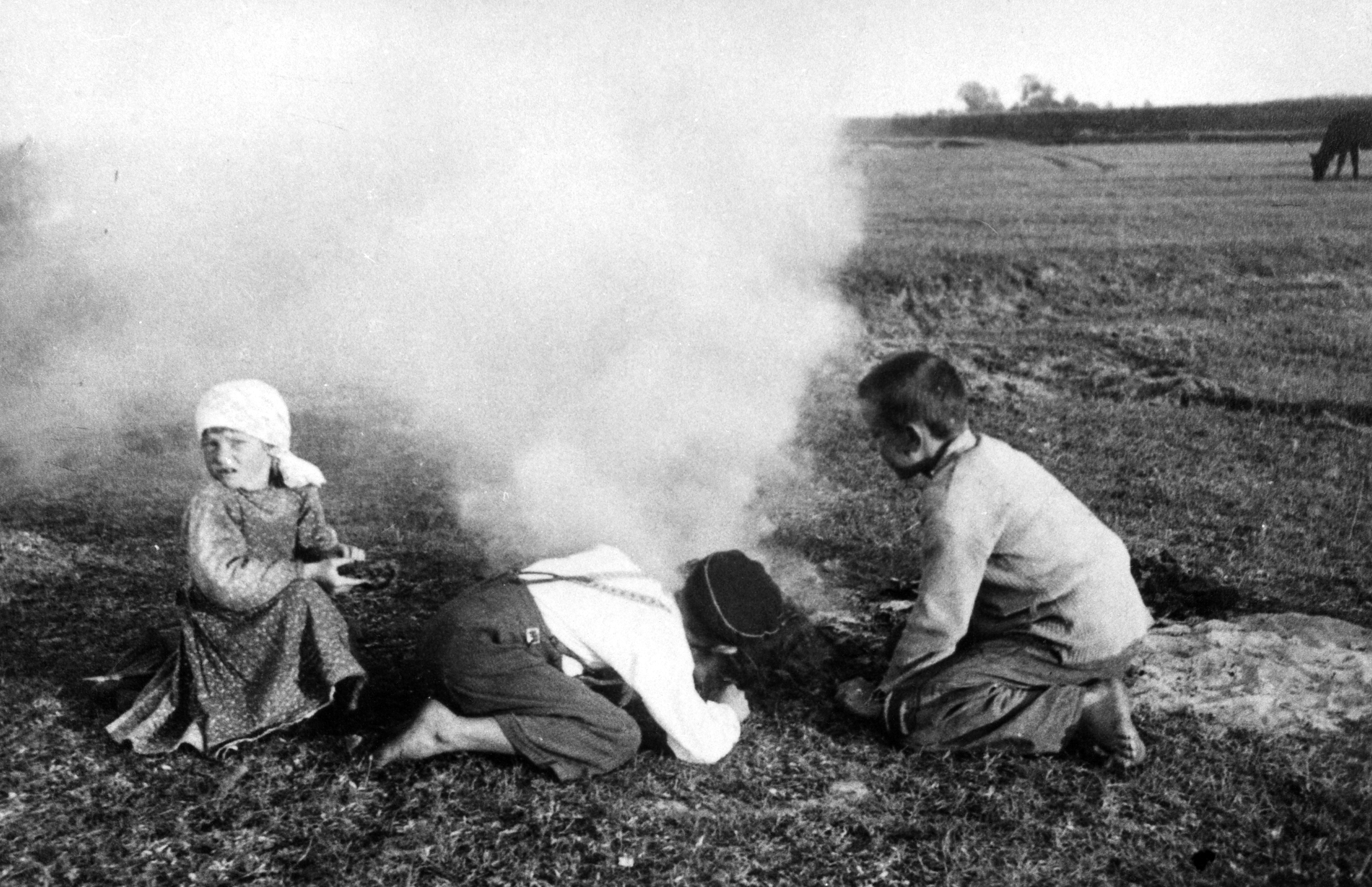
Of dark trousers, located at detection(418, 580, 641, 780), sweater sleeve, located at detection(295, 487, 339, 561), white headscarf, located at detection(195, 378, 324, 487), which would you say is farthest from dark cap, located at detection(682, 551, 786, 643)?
white headscarf, located at detection(195, 378, 324, 487)

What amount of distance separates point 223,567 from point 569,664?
1134mm

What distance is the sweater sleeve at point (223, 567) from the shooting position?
323cm

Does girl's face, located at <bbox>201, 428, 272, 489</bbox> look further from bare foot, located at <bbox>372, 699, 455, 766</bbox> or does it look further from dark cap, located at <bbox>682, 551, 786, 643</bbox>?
dark cap, located at <bbox>682, 551, 786, 643</bbox>

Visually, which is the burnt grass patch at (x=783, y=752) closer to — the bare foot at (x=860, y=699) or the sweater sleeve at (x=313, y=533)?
the bare foot at (x=860, y=699)

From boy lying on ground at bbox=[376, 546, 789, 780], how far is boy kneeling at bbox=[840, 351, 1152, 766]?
59 centimetres

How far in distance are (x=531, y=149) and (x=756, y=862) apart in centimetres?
571

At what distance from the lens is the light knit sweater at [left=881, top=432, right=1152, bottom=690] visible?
10.4 feet

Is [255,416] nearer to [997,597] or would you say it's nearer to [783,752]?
[783,752]

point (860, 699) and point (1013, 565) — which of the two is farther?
point (860, 699)

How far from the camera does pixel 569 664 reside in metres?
3.18

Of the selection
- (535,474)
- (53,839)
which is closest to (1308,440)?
(535,474)

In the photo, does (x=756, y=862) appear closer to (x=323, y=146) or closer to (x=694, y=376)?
(x=694, y=376)

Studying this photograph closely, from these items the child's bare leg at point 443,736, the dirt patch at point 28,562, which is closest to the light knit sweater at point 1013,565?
the child's bare leg at point 443,736

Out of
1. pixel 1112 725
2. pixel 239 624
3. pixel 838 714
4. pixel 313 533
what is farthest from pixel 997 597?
pixel 239 624
